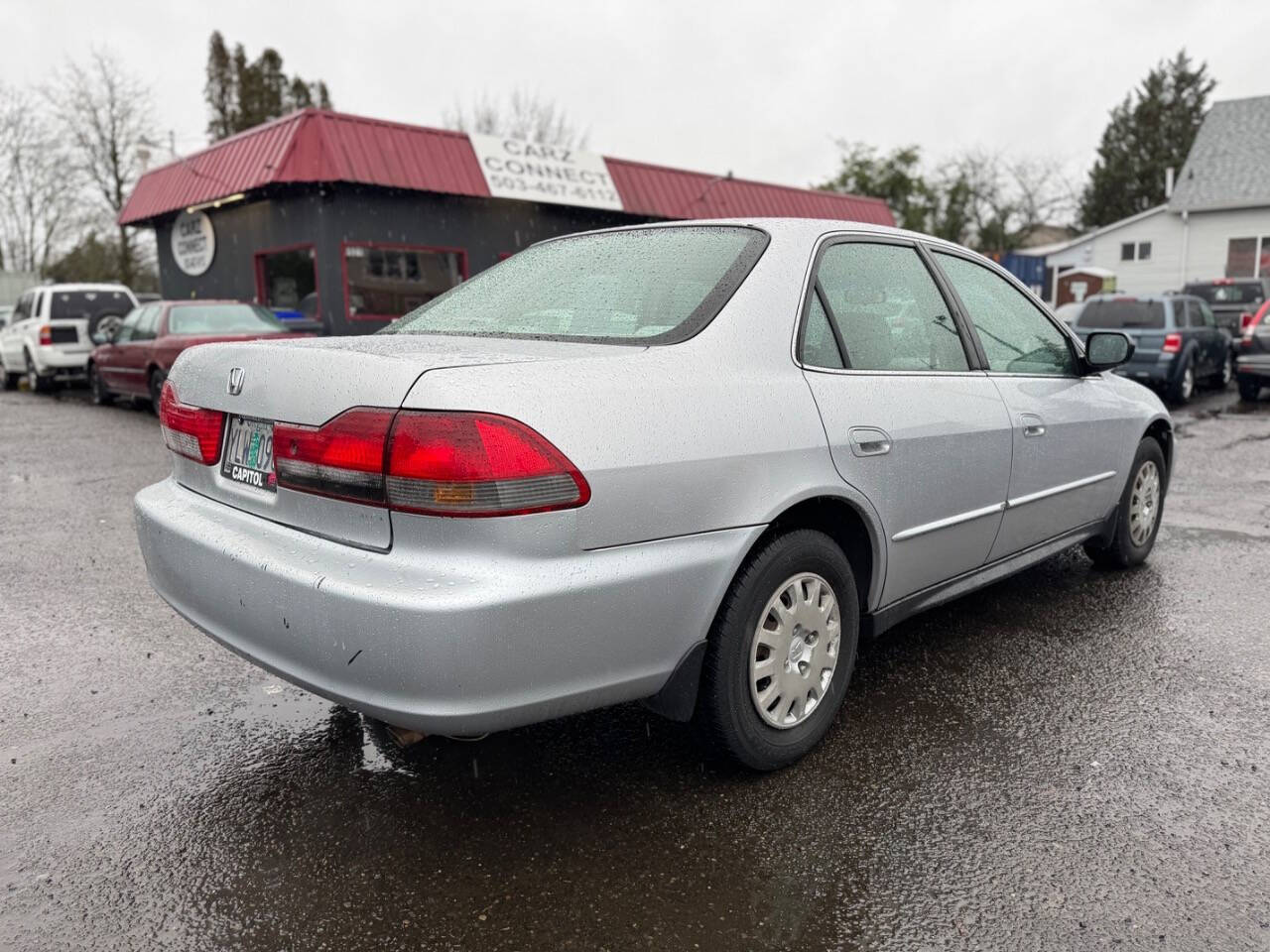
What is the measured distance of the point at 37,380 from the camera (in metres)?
16.5

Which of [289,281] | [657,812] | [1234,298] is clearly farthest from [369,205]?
[1234,298]

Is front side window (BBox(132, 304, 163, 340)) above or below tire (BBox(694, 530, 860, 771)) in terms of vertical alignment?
above

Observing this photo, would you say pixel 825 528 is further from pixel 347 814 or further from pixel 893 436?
pixel 347 814

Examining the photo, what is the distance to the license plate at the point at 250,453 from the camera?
2559 mm

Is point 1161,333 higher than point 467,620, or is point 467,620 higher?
point 1161,333

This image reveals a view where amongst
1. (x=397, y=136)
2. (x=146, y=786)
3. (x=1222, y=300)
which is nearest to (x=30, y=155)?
(x=397, y=136)

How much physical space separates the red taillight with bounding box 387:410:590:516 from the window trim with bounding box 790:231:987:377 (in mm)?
947

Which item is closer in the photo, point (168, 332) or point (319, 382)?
point (319, 382)

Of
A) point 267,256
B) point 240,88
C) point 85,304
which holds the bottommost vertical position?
point 85,304

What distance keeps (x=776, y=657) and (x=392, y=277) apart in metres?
15.0

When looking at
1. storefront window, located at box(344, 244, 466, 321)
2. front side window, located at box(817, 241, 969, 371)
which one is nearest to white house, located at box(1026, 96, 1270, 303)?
storefront window, located at box(344, 244, 466, 321)

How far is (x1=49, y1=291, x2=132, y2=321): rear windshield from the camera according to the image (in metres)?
15.8

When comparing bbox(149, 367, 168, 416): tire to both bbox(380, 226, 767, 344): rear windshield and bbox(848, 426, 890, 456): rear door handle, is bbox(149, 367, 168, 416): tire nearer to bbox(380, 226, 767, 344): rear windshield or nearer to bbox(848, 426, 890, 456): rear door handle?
A: bbox(380, 226, 767, 344): rear windshield

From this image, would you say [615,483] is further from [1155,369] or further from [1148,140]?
[1148,140]
